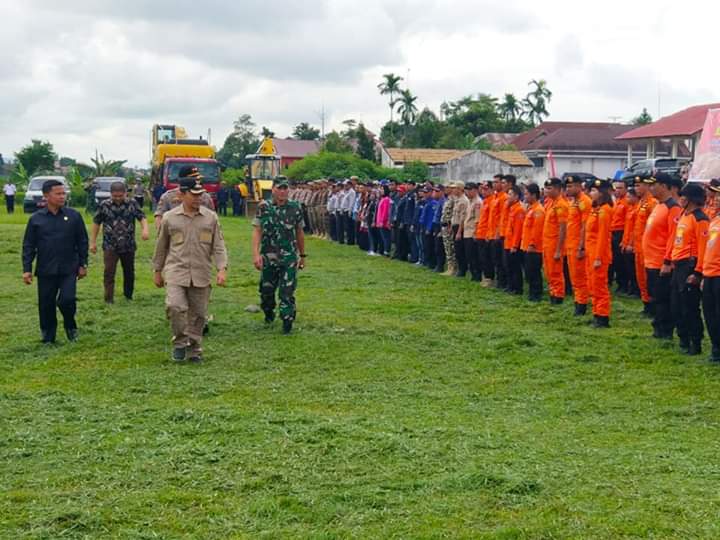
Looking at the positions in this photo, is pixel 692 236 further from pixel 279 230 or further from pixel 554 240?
pixel 279 230

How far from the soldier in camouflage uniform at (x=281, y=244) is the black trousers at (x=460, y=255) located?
7.19 m

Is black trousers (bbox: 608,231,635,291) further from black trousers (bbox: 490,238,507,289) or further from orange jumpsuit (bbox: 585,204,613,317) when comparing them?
orange jumpsuit (bbox: 585,204,613,317)

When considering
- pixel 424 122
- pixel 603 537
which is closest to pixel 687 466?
pixel 603 537

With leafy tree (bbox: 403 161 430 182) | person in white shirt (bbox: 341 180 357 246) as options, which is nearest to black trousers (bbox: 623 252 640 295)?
person in white shirt (bbox: 341 180 357 246)

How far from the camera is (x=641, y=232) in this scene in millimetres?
13398

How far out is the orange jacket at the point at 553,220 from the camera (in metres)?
13.9

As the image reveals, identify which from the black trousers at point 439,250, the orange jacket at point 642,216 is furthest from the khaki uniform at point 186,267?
the black trousers at point 439,250

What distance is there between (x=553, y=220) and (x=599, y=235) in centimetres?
165

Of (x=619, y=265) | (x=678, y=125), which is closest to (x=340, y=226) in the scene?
(x=619, y=265)

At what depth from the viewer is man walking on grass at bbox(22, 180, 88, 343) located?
1104cm

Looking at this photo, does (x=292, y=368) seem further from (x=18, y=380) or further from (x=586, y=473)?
(x=586, y=473)

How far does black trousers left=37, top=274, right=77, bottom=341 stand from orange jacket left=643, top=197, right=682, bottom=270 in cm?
665

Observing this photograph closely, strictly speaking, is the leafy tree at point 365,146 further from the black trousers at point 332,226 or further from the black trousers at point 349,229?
the black trousers at point 349,229

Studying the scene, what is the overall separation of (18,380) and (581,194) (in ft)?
24.4
